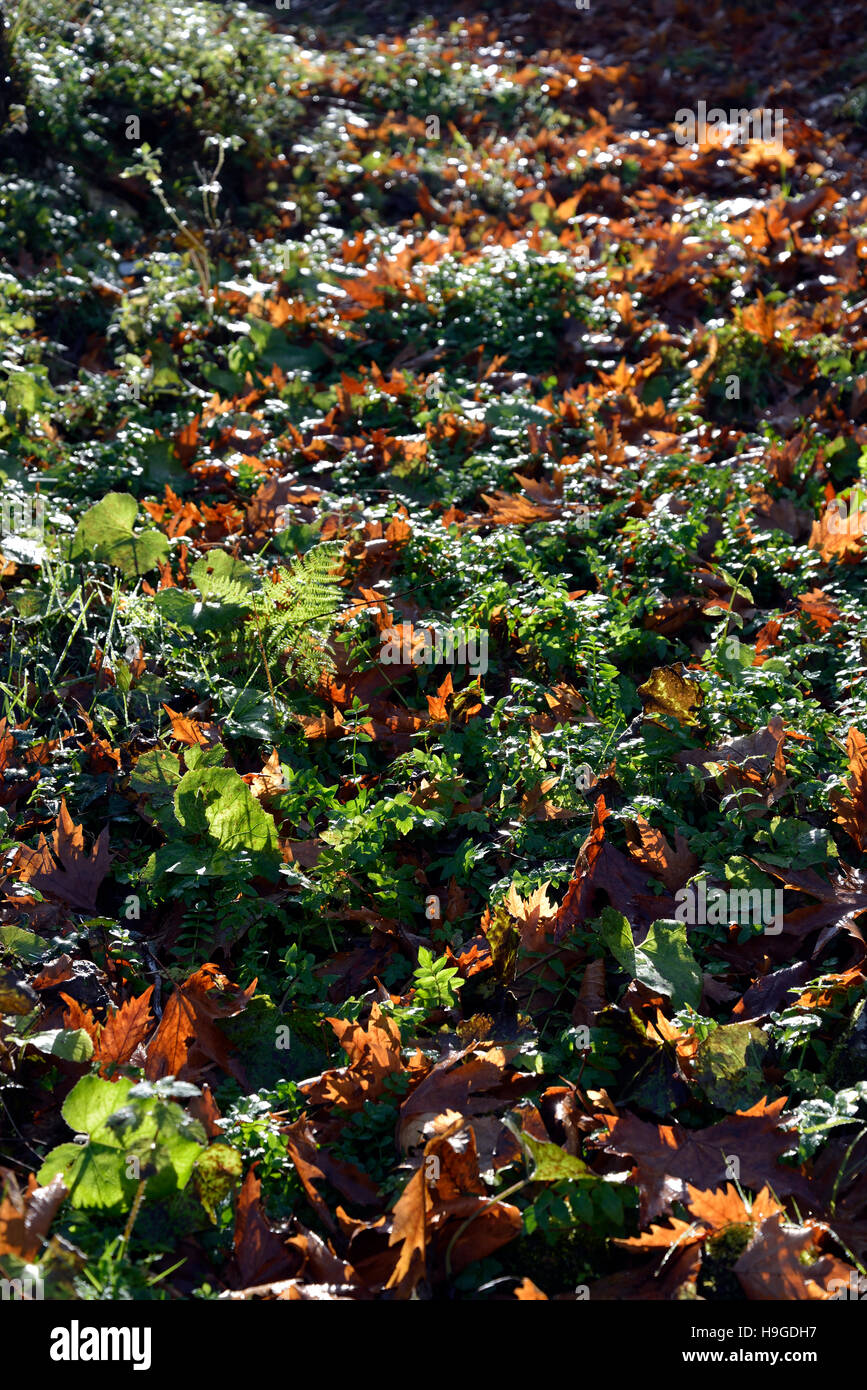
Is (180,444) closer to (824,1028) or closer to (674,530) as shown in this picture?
(674,530)

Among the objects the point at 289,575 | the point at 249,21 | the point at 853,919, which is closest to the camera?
the point at 853,919

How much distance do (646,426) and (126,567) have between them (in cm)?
223

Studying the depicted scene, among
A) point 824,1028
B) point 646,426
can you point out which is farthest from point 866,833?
point 646,426

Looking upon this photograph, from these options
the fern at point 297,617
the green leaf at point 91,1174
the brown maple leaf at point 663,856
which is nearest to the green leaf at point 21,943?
the green leaf at point 91,1174

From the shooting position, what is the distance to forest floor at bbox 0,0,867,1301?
6.69ft

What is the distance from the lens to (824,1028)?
2342mm

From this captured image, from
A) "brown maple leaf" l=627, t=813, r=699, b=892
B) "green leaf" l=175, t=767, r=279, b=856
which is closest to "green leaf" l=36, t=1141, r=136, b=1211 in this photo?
"green leaf" l=175, t=767, r=279, b=856

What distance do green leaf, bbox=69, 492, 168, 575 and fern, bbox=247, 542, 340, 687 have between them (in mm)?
594

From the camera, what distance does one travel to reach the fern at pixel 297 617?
3.25 metres

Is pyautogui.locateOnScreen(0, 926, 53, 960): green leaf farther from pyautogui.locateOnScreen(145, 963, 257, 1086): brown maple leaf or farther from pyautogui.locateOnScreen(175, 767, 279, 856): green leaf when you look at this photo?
pyautogui.locateOnScreen(175, 767, 279, 856): green leaf

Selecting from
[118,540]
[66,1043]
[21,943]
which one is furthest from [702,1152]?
[118,540]

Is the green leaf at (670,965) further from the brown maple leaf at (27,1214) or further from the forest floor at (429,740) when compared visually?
the brown maple leaf at (27,1214)

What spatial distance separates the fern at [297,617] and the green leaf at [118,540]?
0.59 metres

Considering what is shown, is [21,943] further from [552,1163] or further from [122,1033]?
[552,1163]
